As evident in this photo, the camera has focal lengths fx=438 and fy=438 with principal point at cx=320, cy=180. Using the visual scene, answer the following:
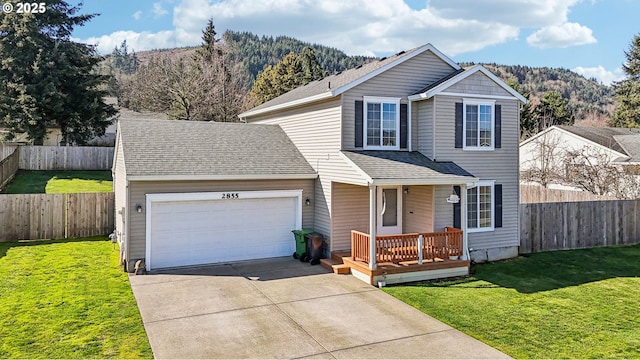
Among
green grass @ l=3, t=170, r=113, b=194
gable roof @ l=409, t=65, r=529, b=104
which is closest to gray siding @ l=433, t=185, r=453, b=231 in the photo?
gable roof @ l=409, t=65, r=529, b=104

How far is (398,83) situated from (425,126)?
1602 mm

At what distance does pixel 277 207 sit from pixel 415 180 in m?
4.56

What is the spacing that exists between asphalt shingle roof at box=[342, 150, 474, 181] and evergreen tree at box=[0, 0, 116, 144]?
22.9m

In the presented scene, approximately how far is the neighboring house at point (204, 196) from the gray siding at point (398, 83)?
2.19 metres

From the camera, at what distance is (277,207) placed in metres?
13.9

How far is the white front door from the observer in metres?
14.0

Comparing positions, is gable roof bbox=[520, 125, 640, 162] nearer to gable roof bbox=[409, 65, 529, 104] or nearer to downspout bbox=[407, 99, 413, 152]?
gable roof bbox=[409, 65, 529, 104]

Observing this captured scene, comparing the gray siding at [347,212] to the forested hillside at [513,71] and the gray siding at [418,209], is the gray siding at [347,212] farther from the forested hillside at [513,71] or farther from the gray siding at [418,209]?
the forested hillside at [513,71]

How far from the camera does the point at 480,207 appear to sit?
553 inches

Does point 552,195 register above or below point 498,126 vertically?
below

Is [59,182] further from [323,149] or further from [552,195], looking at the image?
[552,195]

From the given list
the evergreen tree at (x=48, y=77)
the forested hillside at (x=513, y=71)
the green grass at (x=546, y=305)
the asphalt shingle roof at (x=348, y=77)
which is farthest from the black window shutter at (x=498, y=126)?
the forested hillside at (x=513, y=71)

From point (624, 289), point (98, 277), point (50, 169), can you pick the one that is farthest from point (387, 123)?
point (50, 169)

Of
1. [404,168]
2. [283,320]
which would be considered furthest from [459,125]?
[283,320]
